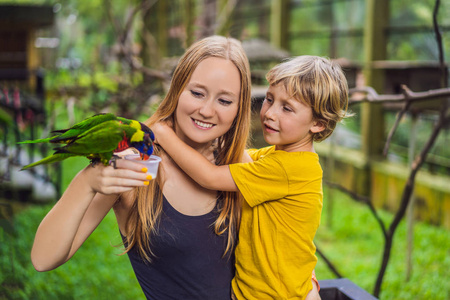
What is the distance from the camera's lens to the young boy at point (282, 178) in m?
1.46

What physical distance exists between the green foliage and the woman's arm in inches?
126

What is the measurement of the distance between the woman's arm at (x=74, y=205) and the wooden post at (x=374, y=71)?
18.3 feet

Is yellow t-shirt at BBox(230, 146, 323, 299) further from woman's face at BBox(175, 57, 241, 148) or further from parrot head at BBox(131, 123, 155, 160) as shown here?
parrot head at BBox(131, 123, 155, 160)

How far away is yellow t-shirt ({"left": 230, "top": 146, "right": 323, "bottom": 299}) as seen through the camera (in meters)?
1.48

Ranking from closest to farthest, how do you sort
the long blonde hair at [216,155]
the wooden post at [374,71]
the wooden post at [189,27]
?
1. the long blonde hair at [216,155]
2. the wooden post at [189,27]
3. the wooden post at [374,71]

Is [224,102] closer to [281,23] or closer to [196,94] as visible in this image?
[196,94]

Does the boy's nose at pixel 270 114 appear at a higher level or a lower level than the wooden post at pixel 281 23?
lower

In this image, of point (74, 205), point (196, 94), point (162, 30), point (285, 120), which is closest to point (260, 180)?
point (285, 120)

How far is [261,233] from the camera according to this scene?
1501 millimetres

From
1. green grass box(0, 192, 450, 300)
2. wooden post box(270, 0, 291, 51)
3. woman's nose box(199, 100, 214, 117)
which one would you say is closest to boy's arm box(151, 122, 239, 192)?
woman's nose box(199, 100, 214, 117)

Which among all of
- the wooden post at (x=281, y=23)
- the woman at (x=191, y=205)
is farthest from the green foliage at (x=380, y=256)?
the wooden post at (x=281, y=23)

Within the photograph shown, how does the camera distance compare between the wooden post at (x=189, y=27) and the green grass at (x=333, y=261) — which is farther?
the wooden post at (x=189, y=27)

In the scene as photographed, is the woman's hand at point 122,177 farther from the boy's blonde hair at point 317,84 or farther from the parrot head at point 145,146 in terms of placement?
the boy's blonde hair at point 317,84

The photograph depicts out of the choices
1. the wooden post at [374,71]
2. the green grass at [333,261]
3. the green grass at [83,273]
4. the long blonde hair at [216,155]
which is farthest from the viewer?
the wooden post at [374,71]
